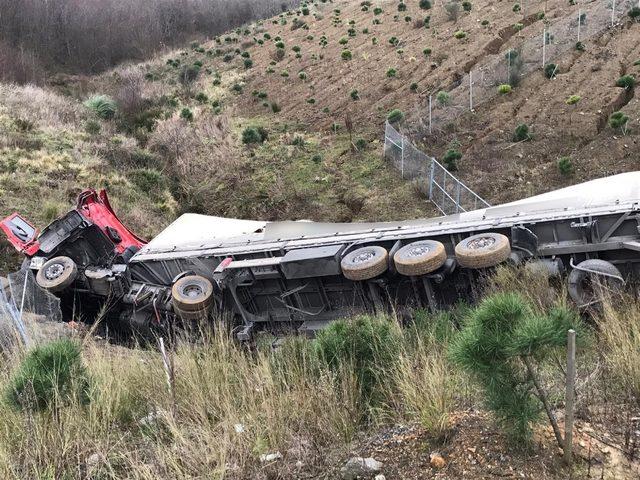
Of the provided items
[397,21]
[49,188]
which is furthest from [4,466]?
[397,21]

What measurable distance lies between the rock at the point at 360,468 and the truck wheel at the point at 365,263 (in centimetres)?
421

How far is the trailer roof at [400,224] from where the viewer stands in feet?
25.8

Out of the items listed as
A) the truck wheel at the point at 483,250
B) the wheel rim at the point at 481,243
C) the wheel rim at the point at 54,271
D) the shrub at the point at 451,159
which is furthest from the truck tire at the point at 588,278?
the shrub at the point at 451,159

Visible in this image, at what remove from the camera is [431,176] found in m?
17.6

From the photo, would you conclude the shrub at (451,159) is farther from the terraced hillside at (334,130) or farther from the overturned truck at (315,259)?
the overturned truck at (315,259)

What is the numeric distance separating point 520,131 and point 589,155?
2538 mm

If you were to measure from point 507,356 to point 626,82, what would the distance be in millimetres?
20046

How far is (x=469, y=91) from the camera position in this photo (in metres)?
23.3

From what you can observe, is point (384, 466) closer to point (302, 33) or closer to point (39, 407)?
point (39, 407)

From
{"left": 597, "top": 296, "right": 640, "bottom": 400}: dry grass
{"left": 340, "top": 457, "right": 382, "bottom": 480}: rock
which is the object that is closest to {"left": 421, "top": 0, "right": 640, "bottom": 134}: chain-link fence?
{"left": 597, "top": 296, "right": 640, "bottom": 400}: dry grass

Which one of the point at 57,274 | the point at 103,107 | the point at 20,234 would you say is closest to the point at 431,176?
the point at 57,274

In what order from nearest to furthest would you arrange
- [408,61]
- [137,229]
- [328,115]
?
[137,229] → [328,115] → [408,61]

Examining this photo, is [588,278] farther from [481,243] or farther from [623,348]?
[623,348]

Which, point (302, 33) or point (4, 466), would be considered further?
point (302, 33)
